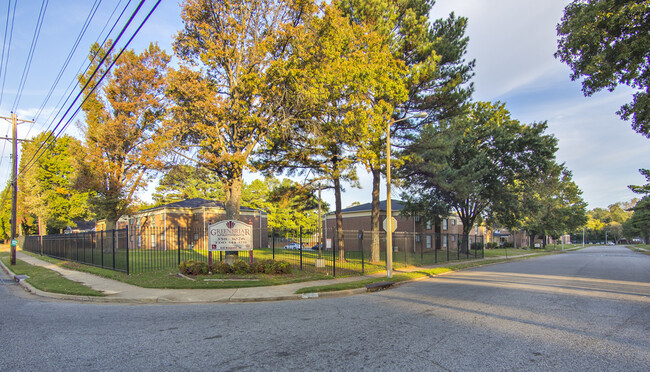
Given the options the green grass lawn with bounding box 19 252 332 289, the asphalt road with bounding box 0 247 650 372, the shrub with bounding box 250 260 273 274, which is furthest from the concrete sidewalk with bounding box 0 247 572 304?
the shrub with bounding box 250 260 273 274

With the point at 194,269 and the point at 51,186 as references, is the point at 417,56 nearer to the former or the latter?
the point at 194,269

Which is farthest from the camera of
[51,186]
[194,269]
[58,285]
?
[51,186]

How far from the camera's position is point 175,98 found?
15625 mm

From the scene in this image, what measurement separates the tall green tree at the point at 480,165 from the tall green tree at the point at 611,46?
8.53 m

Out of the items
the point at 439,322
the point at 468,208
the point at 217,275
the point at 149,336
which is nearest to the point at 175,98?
the point at 217,275

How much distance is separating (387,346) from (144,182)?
32559 millimetres

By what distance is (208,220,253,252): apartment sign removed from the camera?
14273 mm

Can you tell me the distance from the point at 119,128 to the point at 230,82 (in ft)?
56.0

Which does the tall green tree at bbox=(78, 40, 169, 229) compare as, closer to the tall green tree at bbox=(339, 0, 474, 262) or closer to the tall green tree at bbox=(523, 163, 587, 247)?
the tall green tree at bbox=(339, 0, 474, 262)

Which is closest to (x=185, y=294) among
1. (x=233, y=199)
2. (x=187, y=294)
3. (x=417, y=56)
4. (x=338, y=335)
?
(x=187, y=294)

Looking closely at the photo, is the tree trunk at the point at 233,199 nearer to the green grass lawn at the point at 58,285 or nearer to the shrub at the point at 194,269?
the shrub at the point at 194,269

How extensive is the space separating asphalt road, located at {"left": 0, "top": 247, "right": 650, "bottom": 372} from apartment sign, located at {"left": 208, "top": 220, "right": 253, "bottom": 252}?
17.8 feet

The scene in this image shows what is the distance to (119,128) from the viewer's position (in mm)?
Answer: 28156

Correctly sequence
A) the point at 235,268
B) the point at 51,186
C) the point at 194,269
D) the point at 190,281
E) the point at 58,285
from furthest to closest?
the point at 51,186, the point at 235,268, the point at 194,269, the point at 190,281, the point at 58,285
